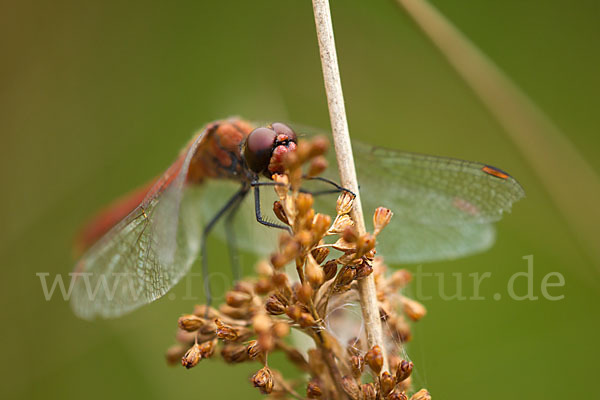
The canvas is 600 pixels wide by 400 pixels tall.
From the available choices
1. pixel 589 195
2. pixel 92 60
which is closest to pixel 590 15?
pixel 589 195

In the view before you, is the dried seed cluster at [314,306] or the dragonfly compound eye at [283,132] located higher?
the dragonfly compound eye at [283,132]

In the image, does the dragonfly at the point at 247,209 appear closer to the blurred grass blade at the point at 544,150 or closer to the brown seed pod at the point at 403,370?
the blurred grass blade at the point at 544,150

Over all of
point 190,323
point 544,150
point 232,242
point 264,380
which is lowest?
point 264,380

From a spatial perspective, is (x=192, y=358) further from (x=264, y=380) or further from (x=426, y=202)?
(x=426, y=202)

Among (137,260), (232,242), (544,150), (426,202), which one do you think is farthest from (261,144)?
(544,150)

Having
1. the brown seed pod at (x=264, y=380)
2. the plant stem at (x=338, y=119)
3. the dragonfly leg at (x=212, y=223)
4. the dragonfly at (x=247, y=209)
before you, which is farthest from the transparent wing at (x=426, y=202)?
the brown seed pod at (x=264, y=380)
